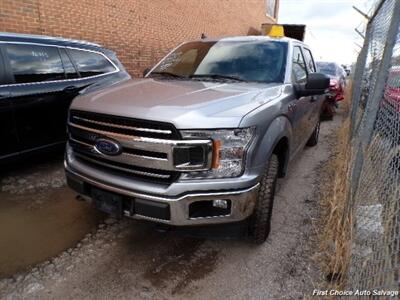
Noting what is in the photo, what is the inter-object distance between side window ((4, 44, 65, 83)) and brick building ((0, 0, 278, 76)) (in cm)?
171

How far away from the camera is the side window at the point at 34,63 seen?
3914 millimetres

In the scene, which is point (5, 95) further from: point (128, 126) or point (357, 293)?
point (357, 293)

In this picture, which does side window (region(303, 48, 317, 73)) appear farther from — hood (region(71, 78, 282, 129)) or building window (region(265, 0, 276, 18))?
building window (region(265, 0, 276, 18))

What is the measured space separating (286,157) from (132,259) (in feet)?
5.78

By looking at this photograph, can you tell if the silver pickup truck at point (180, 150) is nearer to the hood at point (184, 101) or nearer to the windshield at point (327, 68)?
the hood at point (184, 101)

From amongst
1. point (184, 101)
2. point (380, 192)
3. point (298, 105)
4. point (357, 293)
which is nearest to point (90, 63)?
point (184, 101)

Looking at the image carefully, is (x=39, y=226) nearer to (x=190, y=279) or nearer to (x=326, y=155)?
(x=190, y=279)

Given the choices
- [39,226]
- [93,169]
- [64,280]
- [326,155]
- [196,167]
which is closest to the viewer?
[196,167]

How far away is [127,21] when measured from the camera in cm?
815

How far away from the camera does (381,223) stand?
7.06ft

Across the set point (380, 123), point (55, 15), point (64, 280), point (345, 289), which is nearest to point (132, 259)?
point (64, 280)

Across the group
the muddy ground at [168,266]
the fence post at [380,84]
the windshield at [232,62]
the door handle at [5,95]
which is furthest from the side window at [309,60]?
the door handle at [5,95]

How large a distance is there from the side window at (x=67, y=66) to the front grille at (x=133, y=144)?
6.80 feet

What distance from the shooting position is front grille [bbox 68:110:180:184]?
2324 millimetres
